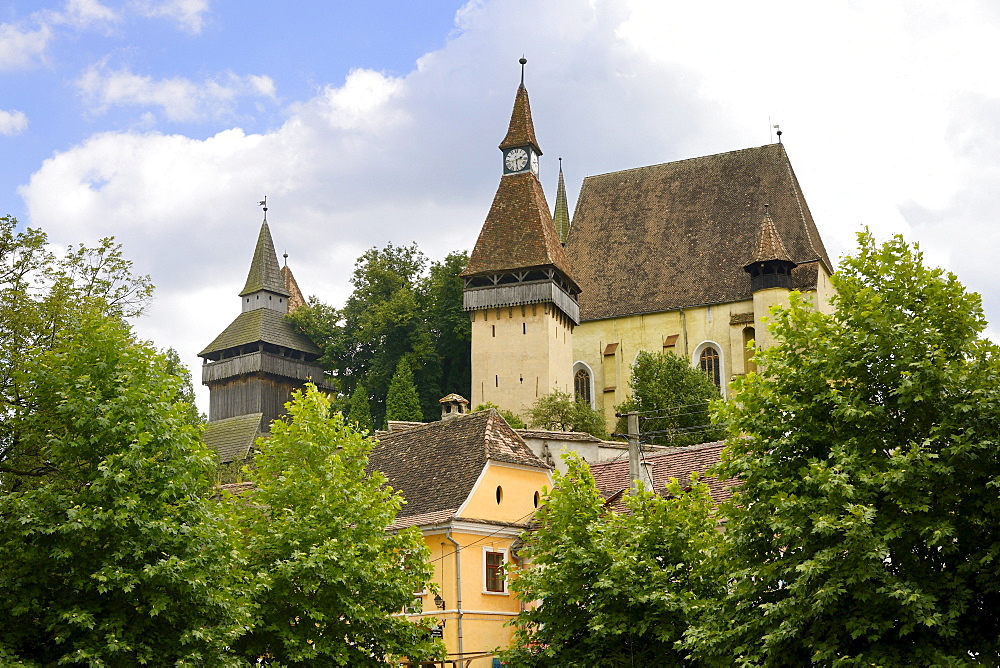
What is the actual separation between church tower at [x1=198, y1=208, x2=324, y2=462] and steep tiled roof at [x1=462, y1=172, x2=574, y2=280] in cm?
1890

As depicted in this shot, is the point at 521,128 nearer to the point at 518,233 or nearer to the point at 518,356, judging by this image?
the point at 518,233

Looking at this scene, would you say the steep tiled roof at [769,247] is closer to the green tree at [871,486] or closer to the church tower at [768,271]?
the church tower at [768,271]

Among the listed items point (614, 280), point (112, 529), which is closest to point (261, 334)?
point (614, 280)

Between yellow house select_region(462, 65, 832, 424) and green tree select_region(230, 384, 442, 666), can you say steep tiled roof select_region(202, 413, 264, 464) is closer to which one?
yellow house select_region(462, 65, 832, 424)

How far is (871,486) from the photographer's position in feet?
63.0

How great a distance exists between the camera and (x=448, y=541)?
34406 millimetres

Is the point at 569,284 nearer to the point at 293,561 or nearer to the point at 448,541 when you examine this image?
the point at 448,541

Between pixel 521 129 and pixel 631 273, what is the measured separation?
1044 cm

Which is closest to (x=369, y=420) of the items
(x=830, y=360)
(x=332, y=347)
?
(x=332, y=347)

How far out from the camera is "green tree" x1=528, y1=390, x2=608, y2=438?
205 feet

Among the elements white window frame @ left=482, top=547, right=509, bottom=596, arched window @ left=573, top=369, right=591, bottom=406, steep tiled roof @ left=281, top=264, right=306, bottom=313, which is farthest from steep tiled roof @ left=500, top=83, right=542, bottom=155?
white window frame @ left=482, top=547, right=509, bottom=596

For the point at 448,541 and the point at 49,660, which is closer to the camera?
the point at 49,660

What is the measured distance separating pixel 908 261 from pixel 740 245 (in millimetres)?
53486

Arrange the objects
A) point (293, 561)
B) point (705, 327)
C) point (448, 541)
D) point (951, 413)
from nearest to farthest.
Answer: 1. point (951, 413)
2. point (293, 561)
3. point (448, 541)
4. point (705, 327)
